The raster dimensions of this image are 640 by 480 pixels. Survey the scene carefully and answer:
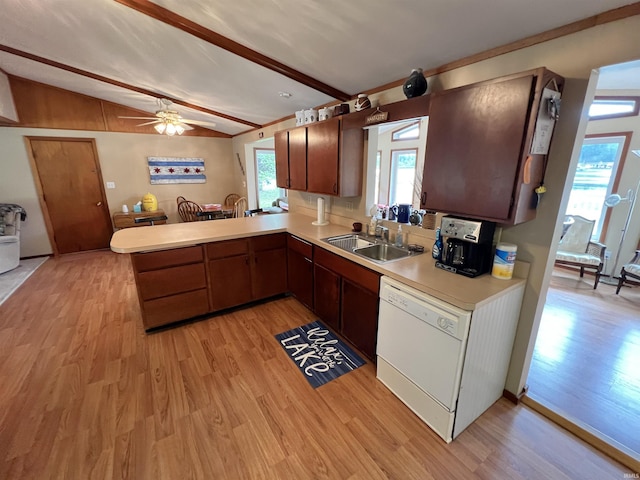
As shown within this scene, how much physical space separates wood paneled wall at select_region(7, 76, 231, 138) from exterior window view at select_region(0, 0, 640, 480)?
46 centimetres

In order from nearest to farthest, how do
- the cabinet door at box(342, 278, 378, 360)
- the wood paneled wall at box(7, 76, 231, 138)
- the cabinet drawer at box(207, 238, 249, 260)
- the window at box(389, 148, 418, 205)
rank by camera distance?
1. the cabinet door at box(342, 278, 378, 360)
2. the cabinet drawer at box(207, 238, 249, 260)
3. the wood paneled wall at box(7, 76, 231, 138)
4. the window at box(389, 148, 418, 205)

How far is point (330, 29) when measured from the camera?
5.75 ft

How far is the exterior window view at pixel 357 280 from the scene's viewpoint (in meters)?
1.39

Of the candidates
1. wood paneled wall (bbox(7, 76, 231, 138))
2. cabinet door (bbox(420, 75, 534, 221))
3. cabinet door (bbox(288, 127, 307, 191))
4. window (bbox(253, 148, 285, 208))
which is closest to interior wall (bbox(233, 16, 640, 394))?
cabinet door (bbox(420, 75, 534, 221))

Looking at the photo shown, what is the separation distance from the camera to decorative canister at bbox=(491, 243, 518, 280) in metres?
1.55

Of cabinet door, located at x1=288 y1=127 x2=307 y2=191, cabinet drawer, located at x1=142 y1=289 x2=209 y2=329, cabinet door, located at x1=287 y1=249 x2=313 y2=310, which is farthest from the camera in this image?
cabinet door, located at x1=288 y1=127 x2=307 y2=191

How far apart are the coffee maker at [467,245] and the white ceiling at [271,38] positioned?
1.06 metres

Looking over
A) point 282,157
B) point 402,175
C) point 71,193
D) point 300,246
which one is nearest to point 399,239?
point 300,246

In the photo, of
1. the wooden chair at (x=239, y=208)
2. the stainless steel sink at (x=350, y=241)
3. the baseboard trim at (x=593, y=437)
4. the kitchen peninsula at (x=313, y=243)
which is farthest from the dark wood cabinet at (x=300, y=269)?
the wooden chair at (x=239, y=208)

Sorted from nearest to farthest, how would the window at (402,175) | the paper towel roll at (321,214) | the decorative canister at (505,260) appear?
the decorative canister at (505,260) → the paper towel roll at (321,214) → the window at (402,175)

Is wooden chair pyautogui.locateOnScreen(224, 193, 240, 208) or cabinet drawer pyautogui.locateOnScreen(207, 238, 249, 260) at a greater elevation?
wooden chair pyautogui.locateOnScreen(224, 193, 240, 208)

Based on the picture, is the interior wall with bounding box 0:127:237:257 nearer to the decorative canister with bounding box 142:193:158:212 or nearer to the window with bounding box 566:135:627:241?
the decorative canister with bounding box 142:193:158:212

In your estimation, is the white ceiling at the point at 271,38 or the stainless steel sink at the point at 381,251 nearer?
the white ceiling at the point at 271,38

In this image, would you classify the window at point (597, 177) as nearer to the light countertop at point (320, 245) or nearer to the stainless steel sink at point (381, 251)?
the stainless steel sink at point (381, 251)
